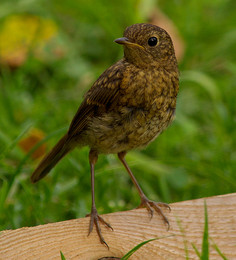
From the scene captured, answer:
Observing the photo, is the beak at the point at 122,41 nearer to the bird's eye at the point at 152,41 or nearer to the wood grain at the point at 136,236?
the bird's eye at the point at 152,41

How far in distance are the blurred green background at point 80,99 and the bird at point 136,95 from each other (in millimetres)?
535

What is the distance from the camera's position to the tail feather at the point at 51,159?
403 cm

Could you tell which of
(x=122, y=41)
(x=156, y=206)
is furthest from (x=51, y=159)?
(x=122, y=41)

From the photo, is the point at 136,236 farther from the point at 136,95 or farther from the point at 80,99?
the point at 80,99

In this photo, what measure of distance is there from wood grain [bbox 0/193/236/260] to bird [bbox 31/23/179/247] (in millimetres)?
152

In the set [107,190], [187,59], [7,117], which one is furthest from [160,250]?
[187,59]

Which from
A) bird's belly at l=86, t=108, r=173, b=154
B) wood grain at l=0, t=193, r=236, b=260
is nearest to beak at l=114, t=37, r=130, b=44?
bird's belly at l=86, t=108, r=173, b=154

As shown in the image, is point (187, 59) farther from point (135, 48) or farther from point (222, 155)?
point (135, 48)

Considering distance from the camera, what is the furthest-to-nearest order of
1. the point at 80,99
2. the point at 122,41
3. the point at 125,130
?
the point at 80,99, the point at 125,130, the point at 122,41

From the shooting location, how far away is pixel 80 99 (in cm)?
600

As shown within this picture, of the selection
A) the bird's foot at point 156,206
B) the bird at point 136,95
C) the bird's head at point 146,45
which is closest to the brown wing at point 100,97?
the bird at point 136,95

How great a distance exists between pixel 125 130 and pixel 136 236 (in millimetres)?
695

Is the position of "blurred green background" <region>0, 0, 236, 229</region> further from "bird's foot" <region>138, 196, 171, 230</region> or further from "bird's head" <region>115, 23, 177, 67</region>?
"bird's head" <region>115, 23, 177, 67</region>

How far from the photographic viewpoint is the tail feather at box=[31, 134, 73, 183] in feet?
13.2
